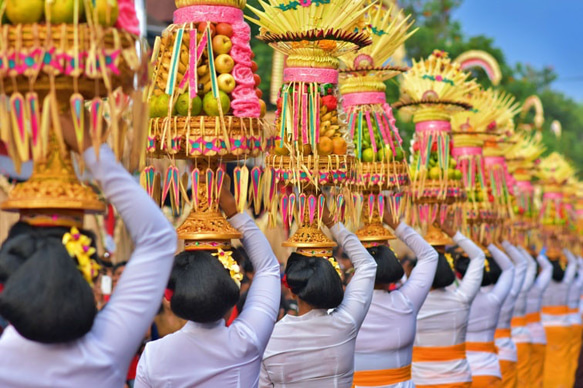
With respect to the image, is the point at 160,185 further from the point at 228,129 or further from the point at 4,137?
the point at 4,137

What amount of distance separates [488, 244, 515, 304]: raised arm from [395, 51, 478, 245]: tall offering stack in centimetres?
84

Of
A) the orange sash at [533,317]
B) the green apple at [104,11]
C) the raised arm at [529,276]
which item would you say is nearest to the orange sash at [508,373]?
the raised arm at [529,276]

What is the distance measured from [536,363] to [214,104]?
6.98m

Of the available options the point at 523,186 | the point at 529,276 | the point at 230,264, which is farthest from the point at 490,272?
the point at 230,264

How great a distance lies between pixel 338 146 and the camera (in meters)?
4.48

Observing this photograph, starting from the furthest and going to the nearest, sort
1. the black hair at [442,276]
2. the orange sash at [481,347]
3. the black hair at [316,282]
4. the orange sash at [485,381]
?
1. the orange sash at [481,347]
2. the orange sash at [485,381]
3. the black hair at [442,276]
4. the black hair at [316,282]

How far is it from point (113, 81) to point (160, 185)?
1.45 m

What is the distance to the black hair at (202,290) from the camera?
2.92 m

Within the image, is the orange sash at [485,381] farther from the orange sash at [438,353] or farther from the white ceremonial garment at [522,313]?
the white ceremonial garment at [522,313]

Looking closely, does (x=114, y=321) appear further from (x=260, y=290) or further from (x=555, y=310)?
(x=555, y=310)

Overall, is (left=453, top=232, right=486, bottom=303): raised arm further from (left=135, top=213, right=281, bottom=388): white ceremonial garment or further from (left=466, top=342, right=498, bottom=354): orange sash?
(left=135, top=213, right=281, bottom=388): white ceremonial garment

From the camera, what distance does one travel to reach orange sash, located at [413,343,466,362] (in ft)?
19.6

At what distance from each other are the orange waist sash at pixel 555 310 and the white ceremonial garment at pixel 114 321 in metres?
10.6

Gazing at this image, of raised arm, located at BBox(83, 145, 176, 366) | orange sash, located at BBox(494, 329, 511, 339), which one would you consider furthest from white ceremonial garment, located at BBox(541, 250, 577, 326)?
raised arm, located at BBox(83, 145, 176, 366)
